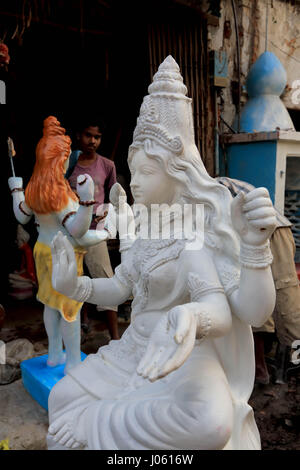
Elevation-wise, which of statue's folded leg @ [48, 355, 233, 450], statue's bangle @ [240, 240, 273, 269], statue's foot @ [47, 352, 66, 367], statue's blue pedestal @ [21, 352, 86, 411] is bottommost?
statue's blue pedestal @ [21, 352, 86, 411]

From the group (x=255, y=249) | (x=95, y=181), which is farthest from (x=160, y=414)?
(x=95, y=181)

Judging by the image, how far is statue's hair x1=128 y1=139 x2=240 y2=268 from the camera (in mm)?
1396

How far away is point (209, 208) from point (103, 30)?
10.7 feet

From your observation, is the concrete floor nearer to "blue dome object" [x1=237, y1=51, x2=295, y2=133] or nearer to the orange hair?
the orange hair

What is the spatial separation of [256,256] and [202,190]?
370 mm

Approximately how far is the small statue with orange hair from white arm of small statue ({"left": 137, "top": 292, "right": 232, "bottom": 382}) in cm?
126

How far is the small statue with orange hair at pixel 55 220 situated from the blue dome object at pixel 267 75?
295cm

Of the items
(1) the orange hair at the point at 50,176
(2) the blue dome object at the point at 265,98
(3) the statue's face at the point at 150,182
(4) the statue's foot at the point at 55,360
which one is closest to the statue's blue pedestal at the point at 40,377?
(4) the statue's foot at the point at 55,360

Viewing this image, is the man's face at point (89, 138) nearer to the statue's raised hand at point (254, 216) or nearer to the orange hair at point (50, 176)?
the orange hair at point (50, 176)

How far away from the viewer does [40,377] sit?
249cm

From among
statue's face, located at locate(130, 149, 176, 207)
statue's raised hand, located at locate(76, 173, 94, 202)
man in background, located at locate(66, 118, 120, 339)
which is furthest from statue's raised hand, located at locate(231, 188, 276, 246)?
man in background, located at locate(66, 118, 120, 339)

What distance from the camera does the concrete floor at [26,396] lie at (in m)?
2.24

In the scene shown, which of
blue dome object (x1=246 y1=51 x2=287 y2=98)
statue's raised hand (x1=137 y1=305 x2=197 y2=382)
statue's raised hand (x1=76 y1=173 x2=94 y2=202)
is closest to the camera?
statue's raised hand (x1=137 y1=305 x2=197 y2=382)
